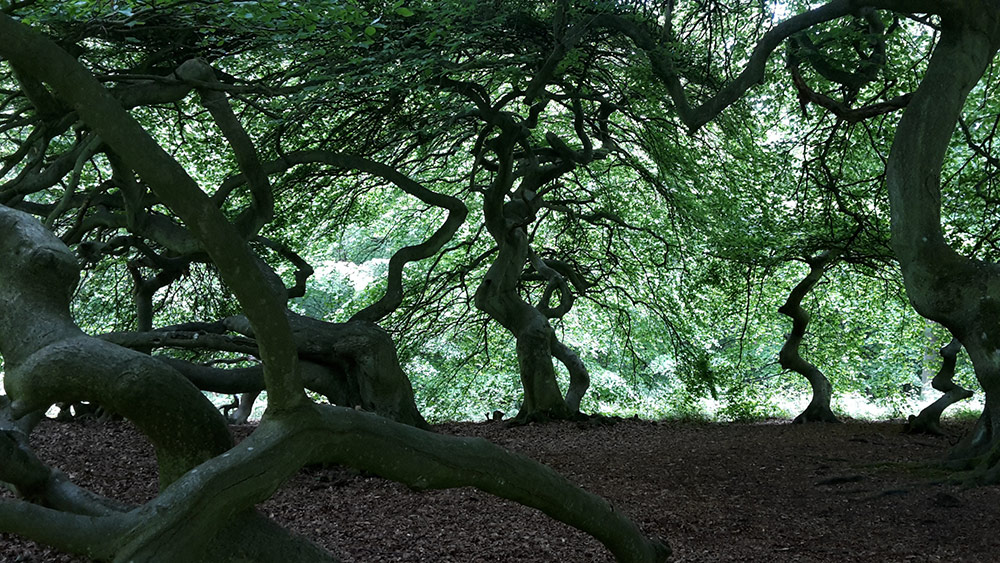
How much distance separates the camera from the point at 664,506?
563cm

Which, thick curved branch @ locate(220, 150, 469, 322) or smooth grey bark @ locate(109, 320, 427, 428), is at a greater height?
thick curved branch @ locate(220, 150, 469, 322)

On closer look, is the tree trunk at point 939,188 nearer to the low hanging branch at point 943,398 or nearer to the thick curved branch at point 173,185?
the thick curved branch at point 173,185

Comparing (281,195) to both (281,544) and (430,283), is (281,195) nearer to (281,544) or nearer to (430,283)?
(430,283)

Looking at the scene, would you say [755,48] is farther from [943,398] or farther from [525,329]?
[943,398]

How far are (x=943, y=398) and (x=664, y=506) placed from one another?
6.09m

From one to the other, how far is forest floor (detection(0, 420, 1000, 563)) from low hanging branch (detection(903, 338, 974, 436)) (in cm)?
191

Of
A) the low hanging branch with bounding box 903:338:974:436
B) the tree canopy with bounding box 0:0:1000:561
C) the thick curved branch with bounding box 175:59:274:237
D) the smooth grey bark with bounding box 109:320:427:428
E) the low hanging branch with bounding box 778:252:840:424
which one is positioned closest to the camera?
the tree canopy with bounding box 0:0:1000:561

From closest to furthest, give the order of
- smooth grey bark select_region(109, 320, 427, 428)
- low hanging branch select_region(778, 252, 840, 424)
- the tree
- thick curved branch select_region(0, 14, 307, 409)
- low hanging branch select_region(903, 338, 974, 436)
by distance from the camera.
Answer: thick curved branch select_region(0, 14, 307, 409) → the tree → smooth grey bark select_region(109, 320, 427, 428) → low hanging branch select_region(903, 338, 974, 436) → low hanging branch select_region(778, 252, 840, 424)

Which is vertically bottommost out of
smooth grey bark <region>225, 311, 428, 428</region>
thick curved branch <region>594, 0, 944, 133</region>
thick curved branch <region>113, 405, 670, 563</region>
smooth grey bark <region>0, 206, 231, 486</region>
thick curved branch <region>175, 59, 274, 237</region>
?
thick curved branch <region>113, 405, 670, 563</region>

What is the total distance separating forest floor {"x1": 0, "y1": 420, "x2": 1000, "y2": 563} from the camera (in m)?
4.59

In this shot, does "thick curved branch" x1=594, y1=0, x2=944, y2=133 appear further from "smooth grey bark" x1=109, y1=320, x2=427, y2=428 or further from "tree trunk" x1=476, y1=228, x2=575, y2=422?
"tree trunk" x1=476, y1=228, x2=575, y2=422

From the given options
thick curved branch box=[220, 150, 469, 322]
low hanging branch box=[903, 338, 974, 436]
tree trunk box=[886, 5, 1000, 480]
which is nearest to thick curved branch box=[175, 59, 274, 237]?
thick curved branch box=[220, 150, 469, 322]

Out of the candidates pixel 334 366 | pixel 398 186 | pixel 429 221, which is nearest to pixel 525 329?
pixel 398 186

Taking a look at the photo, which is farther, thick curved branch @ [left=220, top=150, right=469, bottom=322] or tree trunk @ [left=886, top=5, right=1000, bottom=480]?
thick curved branch @ [left=220, top=150, right=469, bottom=322]
